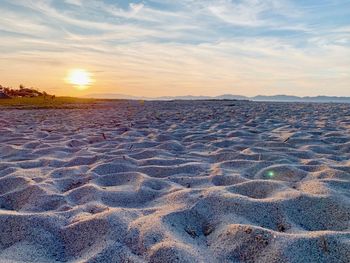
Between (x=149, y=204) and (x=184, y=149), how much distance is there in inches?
79.0

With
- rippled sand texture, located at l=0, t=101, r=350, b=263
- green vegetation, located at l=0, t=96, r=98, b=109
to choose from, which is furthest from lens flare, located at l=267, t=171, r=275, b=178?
green vegetation, located at l=0, t=96, r=98, b=109

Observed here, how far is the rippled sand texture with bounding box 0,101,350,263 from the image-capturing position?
5.70ft

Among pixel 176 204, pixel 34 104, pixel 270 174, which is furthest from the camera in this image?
pixel 34 104

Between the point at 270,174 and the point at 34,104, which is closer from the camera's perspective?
the point at 270,174

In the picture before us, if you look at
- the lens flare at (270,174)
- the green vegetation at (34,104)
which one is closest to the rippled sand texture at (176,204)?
the lens flare at (270,174)

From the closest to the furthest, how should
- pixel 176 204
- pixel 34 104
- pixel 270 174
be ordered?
pixel 176 204, pixel 270 174, pixel 34 104

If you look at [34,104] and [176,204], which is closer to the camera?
[176,204]

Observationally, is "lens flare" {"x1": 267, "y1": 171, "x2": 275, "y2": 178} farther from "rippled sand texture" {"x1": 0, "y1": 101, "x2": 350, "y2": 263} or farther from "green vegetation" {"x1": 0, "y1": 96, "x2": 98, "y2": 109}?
"green vegetation" {"x1": 0, "y1": 96, "x2": 98, "y2": 109}

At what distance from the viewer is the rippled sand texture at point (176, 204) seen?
1736 millimetres

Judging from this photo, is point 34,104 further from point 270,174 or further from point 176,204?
point 176,204

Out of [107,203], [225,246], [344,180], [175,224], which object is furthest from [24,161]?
[344,180]

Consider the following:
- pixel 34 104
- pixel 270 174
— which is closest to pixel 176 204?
pixel 270 174

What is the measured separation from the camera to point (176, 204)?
2.32 meters

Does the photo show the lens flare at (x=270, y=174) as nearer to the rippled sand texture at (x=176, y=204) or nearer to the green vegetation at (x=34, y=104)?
the rippled sand texture at (x=176, y=204)
